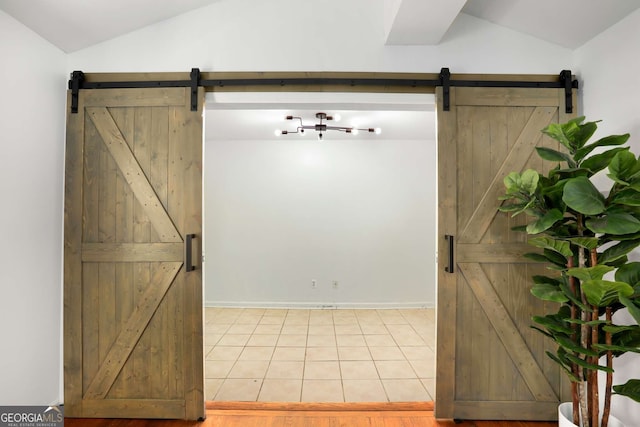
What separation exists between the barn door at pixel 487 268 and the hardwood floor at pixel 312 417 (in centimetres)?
13

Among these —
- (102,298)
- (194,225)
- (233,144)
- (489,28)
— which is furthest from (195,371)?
(233,144)

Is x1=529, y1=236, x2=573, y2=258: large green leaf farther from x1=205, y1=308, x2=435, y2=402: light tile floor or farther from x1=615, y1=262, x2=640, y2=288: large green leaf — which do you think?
x1=205, y1=308, x2=435, y2=402: light tile floor

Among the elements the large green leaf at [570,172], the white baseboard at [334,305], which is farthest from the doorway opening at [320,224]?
the large green leaf at [570,172]

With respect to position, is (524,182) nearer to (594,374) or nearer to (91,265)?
(594,374)

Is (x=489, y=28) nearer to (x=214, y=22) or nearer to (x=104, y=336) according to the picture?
(x=214, y=22)

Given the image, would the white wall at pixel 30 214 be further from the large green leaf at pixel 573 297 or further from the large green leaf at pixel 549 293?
the large green leaf at pixel 573 297

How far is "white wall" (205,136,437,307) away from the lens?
4941 mm

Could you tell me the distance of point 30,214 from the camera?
200 centimetres

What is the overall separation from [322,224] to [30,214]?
11.5ft

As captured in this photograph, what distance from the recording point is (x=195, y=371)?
7.11 ft

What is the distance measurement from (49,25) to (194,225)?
5.13 feet

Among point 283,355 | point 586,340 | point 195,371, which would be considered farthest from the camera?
point 283,355

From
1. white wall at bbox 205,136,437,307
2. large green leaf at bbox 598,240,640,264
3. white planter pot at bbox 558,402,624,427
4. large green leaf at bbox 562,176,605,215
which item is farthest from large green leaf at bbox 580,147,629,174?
white wall at bbox 205,136,437,307

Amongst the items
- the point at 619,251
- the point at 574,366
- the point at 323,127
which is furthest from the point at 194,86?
the point at 574,366
